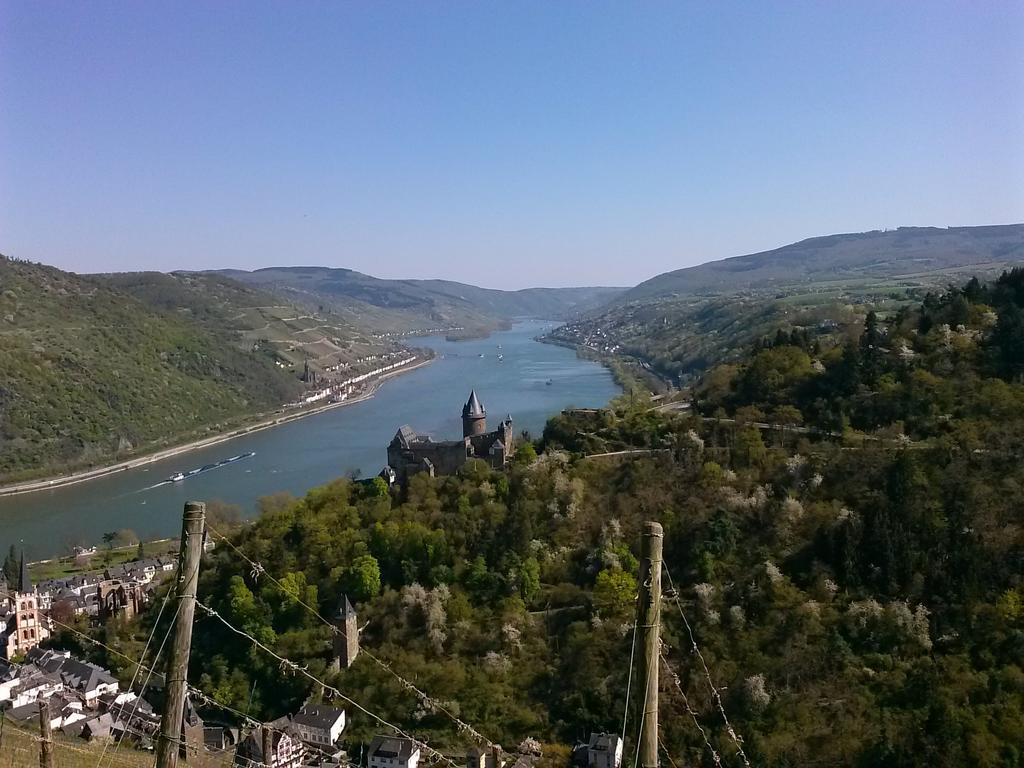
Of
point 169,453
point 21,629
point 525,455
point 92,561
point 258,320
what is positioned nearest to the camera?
point 525,455

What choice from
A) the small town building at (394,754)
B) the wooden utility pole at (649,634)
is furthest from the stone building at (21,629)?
the wooden utility pole at (649,634)

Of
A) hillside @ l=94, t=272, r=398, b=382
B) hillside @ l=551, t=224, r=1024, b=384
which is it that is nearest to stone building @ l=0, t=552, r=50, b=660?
hillside @ l=551, t=224, r=1024, b=384

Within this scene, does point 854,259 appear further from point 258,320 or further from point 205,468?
point 205,468

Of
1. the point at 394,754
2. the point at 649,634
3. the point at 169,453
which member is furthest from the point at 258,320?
the point at 649,634

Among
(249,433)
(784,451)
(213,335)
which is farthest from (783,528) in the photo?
(213,335)

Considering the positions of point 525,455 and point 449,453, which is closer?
point 525,455
